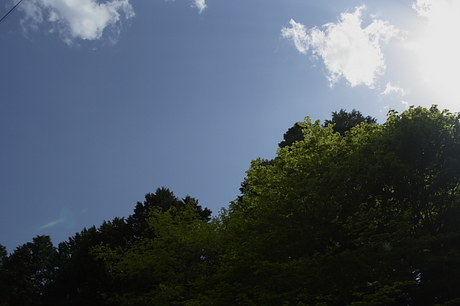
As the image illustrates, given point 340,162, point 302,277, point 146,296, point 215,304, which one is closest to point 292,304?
point 302,277

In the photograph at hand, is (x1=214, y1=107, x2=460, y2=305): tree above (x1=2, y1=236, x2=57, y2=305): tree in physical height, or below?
below

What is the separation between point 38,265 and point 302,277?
5011 cm

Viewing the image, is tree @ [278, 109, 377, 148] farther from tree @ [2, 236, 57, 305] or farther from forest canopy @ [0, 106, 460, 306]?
tree @ [2, 236, 57, 305]

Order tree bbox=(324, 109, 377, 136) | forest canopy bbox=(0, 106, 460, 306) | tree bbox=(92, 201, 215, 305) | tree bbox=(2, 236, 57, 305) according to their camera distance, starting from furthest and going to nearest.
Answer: tree bbox=(2, 236, 57, 305)
tree bbox=(324, 109, 377, 136)
tree bbox=(92, 201, 215, 305)
forest canopy bbox=(0, 106, 460, 306)

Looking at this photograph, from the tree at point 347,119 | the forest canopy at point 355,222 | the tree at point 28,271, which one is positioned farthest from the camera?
the tree at point 28,271

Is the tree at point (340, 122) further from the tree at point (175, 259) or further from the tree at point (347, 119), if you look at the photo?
the tree at point (175, 259)

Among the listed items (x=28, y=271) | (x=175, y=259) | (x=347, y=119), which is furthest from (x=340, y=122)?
(x=28, y=271)

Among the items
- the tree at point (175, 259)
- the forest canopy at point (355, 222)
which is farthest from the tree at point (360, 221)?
the tree at point (175, 259)

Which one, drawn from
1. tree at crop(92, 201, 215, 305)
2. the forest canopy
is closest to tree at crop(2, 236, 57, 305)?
tree at crop(92, 201, 215, 305)

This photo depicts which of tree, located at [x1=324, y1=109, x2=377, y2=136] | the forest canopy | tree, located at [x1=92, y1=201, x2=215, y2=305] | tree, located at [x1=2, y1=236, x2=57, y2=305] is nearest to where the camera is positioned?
the forest canopy

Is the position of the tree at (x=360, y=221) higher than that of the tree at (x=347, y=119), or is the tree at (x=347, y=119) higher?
the tree at (x=347, y=119)

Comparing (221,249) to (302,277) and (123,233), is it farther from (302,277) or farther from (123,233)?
(123,233)

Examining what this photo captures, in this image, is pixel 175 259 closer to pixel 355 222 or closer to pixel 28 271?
pixel 355 222

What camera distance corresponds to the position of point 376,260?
14.1 metres
